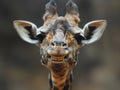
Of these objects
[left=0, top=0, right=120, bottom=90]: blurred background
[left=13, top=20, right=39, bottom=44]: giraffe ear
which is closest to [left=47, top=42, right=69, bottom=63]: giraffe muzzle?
[left=13, top=20, right=39, bottom=44]: giraffe ear

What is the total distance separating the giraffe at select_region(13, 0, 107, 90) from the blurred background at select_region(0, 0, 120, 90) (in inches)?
149

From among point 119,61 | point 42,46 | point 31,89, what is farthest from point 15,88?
point 42,46

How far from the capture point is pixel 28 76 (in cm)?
738

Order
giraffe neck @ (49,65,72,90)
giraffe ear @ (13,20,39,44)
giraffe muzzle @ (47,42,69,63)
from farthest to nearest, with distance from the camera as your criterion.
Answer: giraffe ear @ (13,20,39,44)
giraffe neck @ (49,65,72,90)
giraffe muzzle @ (47,42,69,63)

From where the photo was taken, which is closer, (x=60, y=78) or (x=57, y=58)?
(x=57, y=58)

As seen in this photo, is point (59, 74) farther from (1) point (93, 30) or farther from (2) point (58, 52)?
(1) point (93, 30)

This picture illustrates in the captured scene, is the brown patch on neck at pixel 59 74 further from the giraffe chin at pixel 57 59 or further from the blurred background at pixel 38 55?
the blurred background at pixel 38 55

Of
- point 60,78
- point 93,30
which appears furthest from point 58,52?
point 93,30

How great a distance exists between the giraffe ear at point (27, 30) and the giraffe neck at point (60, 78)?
21cm

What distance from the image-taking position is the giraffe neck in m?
2.90

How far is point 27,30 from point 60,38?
0.27 meters

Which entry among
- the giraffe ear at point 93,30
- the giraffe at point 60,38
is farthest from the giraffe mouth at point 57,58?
the giraffe ear at point 93,30

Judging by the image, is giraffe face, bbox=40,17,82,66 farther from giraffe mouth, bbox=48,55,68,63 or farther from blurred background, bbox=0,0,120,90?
blurred background, bbox=0,0,120,90

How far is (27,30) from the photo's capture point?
3.06 metres
